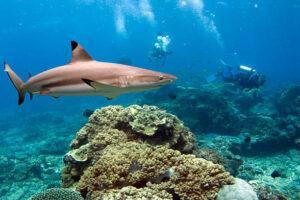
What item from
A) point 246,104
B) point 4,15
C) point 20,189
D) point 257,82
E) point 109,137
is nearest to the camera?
point 109,137

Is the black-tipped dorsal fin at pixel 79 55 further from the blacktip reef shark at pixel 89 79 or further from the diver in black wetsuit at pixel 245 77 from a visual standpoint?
the diver in black wetsuit at pixel 245 77

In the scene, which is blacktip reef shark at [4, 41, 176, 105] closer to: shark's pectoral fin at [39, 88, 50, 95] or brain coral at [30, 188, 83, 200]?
shark's pectoral fin at [39, 88, 50, 95]

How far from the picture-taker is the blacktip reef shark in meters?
4.54

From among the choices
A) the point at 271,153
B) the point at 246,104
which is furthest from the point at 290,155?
the point at 246,104

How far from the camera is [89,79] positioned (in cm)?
473

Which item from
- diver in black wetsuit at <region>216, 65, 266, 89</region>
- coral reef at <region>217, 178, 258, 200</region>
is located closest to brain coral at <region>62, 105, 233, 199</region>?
coral reef at <region>217, 178, 258, 200</region>

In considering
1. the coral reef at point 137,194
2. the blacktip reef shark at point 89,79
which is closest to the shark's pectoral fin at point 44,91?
the blacktip reef shark at point 89,79

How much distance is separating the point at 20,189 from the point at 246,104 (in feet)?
51.0

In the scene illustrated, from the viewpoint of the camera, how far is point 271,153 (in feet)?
51.3

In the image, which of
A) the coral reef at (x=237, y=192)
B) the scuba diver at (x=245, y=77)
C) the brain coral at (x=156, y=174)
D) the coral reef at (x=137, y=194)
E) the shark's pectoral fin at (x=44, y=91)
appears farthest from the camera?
the scuba diver at (x=245, y=77)

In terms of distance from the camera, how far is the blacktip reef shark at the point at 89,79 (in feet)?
14.9

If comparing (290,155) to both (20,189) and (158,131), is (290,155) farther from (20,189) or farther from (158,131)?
(20,189)

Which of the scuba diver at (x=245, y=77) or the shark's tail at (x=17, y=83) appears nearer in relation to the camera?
the shark's tail at (x=17, y=83)

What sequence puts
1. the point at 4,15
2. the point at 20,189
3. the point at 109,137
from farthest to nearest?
the point at 4,15
the point at 20,189
the point at 109,137
